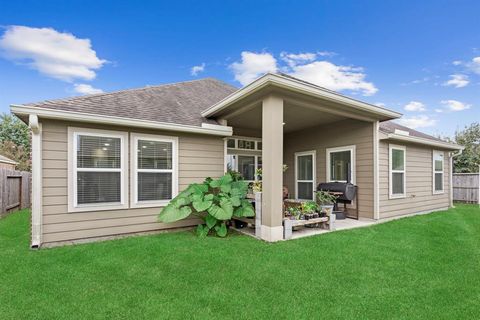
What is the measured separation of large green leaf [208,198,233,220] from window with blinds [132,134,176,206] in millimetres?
1090

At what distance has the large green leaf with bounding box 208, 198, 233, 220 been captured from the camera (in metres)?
4.73

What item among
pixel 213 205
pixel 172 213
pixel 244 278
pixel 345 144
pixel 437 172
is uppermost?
pixel 345 144

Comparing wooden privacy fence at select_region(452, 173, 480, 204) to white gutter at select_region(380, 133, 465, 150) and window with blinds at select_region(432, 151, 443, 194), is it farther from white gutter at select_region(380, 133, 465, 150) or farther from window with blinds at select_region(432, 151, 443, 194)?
window with blinds at select_region(432, 151, 443, 194)

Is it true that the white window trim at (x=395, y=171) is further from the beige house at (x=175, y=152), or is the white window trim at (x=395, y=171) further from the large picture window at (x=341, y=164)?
the large picture window at (x=341, y=164)

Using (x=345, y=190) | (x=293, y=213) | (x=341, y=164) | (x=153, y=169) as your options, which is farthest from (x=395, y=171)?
(x=153, y=169)

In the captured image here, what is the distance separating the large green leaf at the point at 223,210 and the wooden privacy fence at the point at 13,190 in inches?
275

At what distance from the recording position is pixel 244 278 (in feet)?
9.74

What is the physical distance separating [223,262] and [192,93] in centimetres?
546

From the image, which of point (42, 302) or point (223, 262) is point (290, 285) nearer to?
point (223, 262)

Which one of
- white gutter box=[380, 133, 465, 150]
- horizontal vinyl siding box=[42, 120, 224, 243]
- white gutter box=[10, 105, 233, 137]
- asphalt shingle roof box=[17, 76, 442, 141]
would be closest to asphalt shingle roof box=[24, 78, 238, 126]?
asphalt shingle roof box=[17, 76, 442, 141]

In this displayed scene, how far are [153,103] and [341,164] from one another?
537 centimetres

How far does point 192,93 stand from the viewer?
7.51 m

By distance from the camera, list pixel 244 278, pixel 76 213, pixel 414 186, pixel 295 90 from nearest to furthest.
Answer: pixel 244 278 < pixel 76 213 < pixel 295 90 < pixel 414 186

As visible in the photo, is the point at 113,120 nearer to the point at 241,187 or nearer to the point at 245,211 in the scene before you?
the point at 241,187
